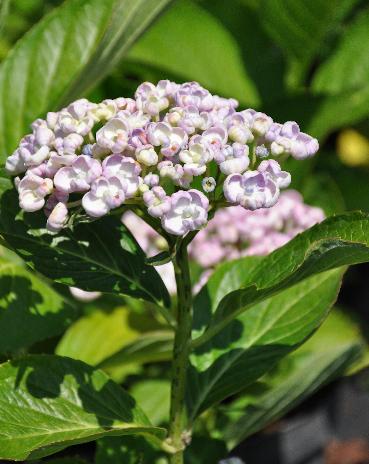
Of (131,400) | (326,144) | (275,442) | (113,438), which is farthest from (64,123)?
(326,144)

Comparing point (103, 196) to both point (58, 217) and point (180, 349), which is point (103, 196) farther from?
point (180, 349)

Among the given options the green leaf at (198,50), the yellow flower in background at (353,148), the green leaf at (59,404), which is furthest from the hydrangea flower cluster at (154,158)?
the yellow flower in background at (353,148)

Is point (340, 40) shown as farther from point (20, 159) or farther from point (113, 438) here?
→ point (20, 159)

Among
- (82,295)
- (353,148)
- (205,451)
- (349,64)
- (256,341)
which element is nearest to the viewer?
(256,341)

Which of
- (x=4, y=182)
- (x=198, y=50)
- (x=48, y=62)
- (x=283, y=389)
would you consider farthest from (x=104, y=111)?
(x=198, y=50)

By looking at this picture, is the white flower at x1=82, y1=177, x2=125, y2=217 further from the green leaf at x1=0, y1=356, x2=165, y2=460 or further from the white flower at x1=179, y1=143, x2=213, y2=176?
the green leaf at x1=0, y1=356, x2=165, y2=460

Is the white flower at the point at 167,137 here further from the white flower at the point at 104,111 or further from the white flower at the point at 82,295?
the white flower at the point at 82,295
